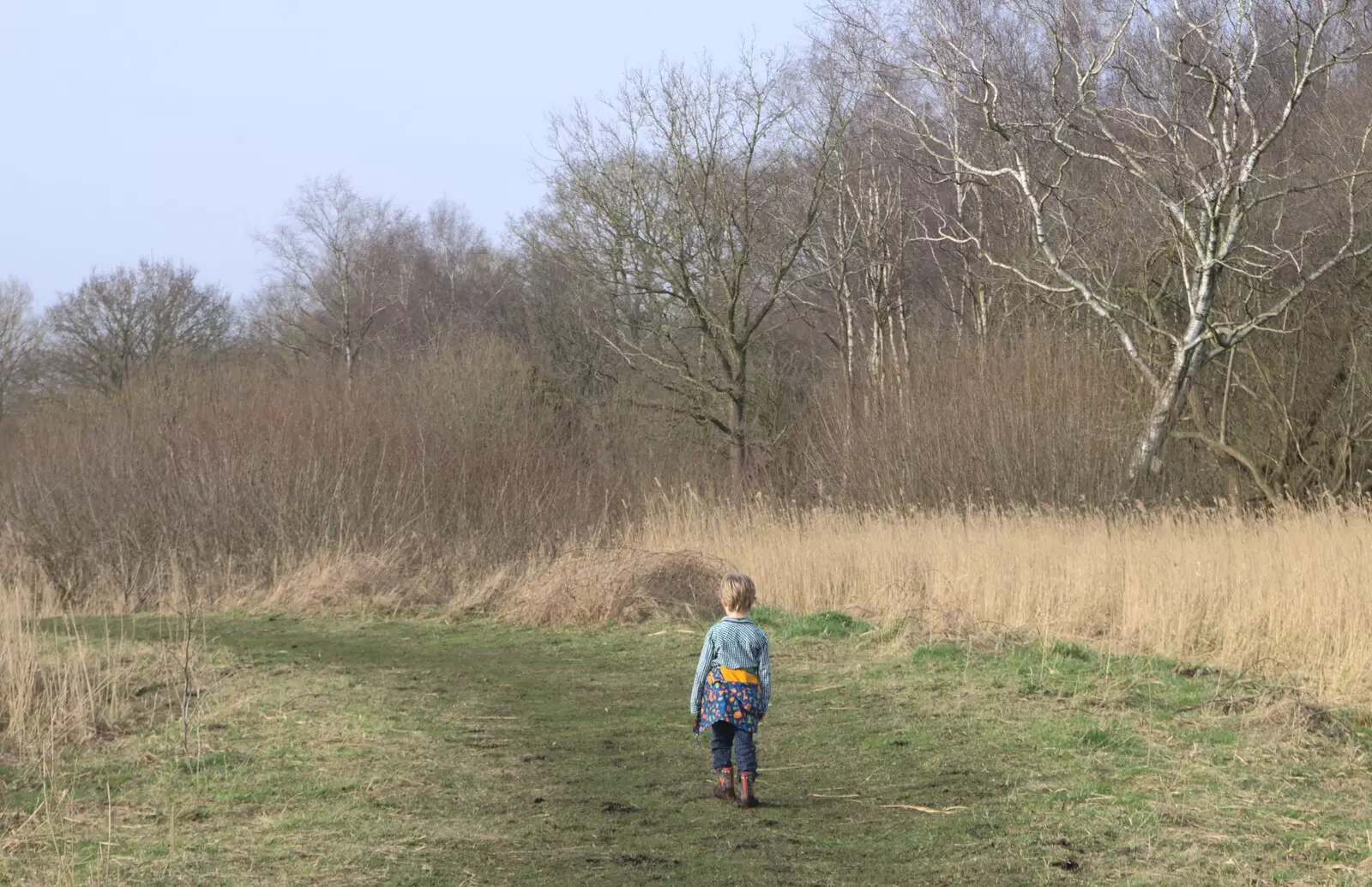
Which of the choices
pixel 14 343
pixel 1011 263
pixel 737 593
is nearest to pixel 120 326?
pixel 14 343

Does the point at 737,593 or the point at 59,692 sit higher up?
the point at 737,593

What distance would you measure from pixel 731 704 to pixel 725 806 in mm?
495

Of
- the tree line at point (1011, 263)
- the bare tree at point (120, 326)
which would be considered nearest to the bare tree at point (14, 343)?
the bare tree at point (120, 326)

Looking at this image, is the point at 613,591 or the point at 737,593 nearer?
the point at 737,593

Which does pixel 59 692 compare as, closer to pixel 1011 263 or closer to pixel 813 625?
pixel 813 625

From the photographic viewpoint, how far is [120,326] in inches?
1982

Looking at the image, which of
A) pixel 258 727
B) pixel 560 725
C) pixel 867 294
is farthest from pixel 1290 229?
pixel 258 727

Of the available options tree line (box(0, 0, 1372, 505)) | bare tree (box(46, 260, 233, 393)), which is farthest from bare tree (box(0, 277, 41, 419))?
tree line (box(0, 0, 1372, 505))

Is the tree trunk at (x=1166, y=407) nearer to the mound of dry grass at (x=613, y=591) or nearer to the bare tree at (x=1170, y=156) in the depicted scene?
the bare tree at (x=1170, y=156)

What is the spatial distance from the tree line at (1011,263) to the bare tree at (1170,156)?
3.3 inches

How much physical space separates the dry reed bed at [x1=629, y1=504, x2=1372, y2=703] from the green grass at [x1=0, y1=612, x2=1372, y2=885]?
0.84 m

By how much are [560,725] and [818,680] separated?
2.35 meters

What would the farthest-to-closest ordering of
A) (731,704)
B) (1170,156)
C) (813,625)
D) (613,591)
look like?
(1170,156) → (613,591) → (813,625) → (731,704)

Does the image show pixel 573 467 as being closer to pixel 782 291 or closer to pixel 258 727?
pixel 782 291
